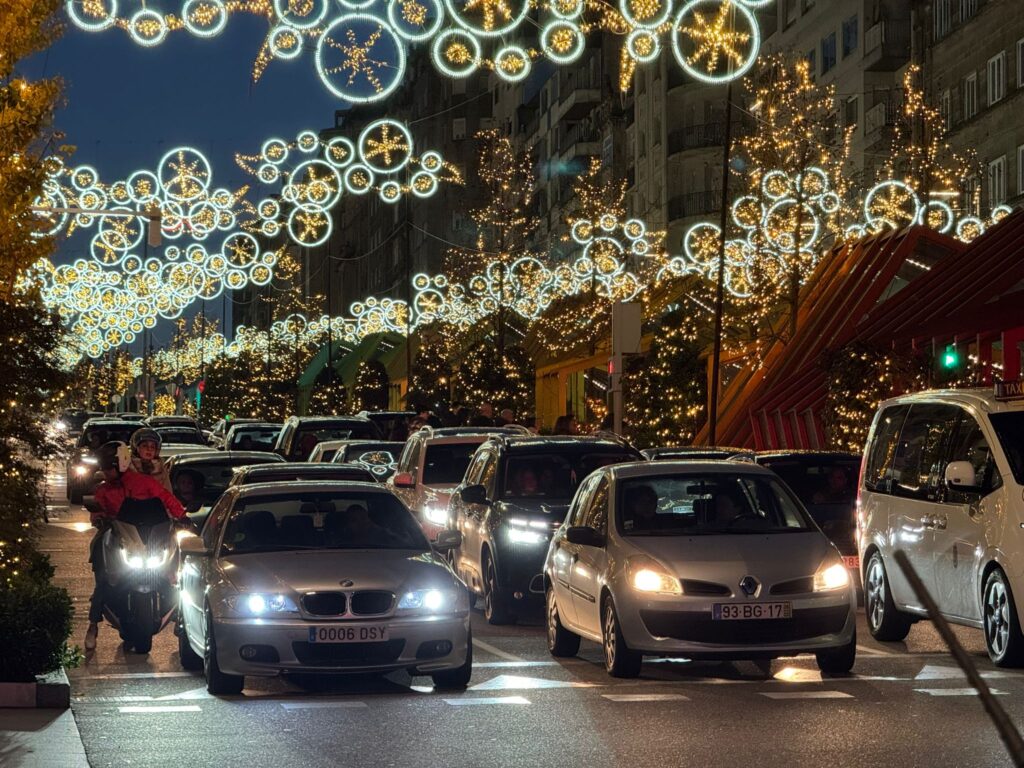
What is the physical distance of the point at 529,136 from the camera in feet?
347

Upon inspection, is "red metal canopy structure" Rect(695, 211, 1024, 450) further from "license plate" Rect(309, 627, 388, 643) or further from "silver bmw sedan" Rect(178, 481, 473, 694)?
"license plate" Rect(309, 627, 388, 643)

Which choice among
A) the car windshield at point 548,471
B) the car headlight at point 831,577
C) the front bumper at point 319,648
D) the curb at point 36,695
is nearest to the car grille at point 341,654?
the front bumper at point 319,648

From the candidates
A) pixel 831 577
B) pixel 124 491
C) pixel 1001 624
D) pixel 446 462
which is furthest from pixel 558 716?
pixel 446 462

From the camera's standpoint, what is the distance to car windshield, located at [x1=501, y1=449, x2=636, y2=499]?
1942cm

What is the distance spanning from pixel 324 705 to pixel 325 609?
66 cm

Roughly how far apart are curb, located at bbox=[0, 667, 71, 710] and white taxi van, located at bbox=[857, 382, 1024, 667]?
5922 millimetres

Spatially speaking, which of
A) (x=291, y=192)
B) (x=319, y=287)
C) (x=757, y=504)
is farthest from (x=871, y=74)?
(x=319, y=287)

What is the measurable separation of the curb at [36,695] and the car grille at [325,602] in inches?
67.3

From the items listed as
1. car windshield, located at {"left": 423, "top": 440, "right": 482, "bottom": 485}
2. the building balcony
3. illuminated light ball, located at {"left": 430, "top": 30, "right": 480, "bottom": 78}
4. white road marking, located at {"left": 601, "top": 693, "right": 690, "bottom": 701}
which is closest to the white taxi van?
white road marking, located at {"left": 601, "top": 693, "right": 690, "bottom": 701}

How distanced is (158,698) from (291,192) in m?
28.7

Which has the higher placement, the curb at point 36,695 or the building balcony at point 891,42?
the building balcony at point 891,42

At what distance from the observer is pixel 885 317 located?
34.0 metres

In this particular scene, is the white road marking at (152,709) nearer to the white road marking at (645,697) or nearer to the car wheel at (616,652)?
the white road marking at (645,697)

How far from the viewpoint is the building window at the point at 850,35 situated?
60.1 m
